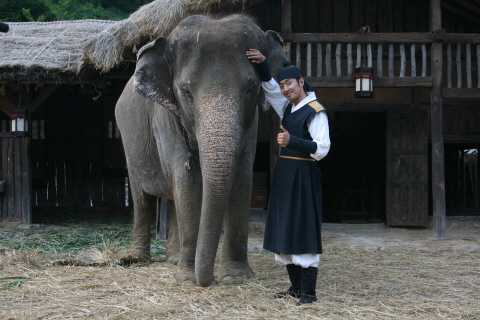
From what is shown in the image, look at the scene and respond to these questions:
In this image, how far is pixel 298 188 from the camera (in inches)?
143

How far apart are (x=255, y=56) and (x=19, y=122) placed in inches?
276

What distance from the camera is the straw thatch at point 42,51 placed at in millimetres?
8633

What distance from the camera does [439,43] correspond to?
8195 millimetres

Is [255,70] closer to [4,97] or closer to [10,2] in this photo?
[4,97]

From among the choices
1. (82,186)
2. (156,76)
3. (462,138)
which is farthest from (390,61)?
(82,186)

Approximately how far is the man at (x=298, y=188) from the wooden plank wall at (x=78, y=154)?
358 inches

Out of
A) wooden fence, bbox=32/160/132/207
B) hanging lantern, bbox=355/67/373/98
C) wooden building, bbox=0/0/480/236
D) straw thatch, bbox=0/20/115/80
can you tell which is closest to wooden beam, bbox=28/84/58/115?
wooden building, bbox=0/0/480/236

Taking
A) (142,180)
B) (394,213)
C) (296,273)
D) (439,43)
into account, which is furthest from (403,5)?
(296,273)

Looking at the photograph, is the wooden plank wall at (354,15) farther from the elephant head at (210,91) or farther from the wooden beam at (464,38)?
the elephant head at (210,91)

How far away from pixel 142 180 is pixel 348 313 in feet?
9.40

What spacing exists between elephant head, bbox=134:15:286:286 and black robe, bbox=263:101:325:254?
381 mm

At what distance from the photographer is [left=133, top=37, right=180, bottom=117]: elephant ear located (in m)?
4.17

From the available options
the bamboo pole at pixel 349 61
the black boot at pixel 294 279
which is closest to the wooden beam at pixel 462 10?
the bamboo pole at pixel 349 61

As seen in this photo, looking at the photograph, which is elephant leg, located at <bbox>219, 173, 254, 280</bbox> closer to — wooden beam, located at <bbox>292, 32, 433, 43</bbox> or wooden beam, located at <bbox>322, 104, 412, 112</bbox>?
wooden beam, located at <bbox>292, 32, 433, 43</bbox>
